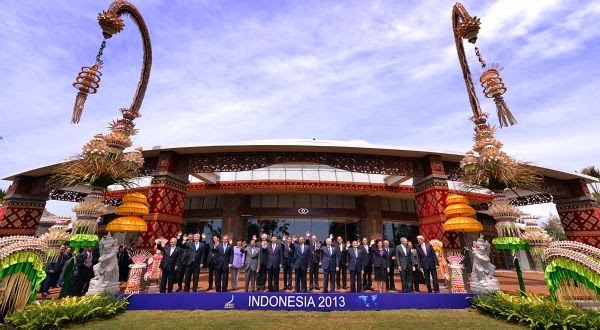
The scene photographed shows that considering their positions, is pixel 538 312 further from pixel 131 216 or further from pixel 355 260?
pixel 131 216

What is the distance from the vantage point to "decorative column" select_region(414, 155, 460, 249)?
13023 millimetres

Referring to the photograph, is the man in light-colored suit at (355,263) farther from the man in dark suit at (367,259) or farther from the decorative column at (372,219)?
the decorative column at (372,219)

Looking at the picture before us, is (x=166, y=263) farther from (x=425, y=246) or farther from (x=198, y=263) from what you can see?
(x=425, y=246)

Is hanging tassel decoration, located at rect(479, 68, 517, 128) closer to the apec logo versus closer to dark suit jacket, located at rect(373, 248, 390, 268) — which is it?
dark suit jacket, located at rect(373, 248, 390, 268)

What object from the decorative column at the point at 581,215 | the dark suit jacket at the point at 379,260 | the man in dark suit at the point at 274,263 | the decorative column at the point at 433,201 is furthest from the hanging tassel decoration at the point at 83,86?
the decorative column at the point at 581,215

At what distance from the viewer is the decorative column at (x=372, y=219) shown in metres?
19.0

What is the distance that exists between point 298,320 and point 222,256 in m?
4.29

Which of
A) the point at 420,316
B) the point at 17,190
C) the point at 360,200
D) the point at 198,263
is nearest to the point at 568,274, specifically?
the point at 420,316

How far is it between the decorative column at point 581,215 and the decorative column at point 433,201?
1097cm

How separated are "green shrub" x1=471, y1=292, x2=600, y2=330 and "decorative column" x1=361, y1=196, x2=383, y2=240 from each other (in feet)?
38.0

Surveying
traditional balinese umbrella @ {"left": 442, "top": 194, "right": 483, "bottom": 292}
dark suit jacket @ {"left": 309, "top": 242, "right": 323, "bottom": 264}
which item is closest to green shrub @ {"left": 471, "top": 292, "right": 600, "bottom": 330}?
traditional balinese umbrella @ {"left": 442, "top": 194, "right": 483, "bottom": 292}

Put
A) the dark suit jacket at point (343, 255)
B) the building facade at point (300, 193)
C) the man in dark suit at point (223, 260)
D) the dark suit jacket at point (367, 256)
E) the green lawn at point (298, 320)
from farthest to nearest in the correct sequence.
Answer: the building facade at point (300, 193) → the dark suit jacket at point (343, 255) → the dark suit jacket at point (367, 256) → the man in dark suit at point (223, 260) → the green lawn at point (298, 320)

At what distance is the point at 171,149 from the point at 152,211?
3143 millimetres

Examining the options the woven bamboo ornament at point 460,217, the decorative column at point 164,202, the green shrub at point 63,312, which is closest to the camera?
the green shrub at point 63,312
